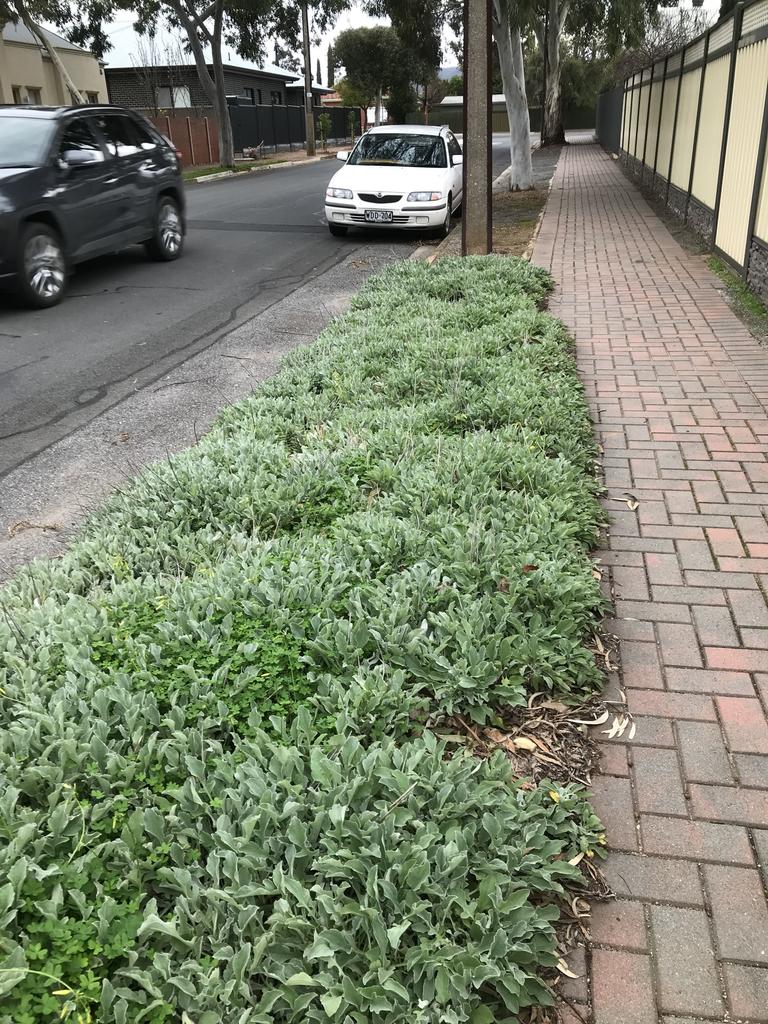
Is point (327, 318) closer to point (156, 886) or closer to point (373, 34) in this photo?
point (156, 886)

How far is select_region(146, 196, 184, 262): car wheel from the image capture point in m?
11.7

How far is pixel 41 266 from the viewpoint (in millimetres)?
9219

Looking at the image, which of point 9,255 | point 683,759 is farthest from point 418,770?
point 9,255

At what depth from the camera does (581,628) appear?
3.36 metres

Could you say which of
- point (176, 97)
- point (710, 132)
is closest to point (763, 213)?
point (710, 132)

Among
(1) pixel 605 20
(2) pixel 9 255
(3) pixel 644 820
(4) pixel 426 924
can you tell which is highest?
(1) pixel 605 20

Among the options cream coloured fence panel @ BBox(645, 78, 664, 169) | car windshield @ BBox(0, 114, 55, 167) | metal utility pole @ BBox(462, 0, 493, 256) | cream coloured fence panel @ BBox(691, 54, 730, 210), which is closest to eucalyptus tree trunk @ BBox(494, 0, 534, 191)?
cream coloured fence panel @ BBox(645, 78, 664, 169)

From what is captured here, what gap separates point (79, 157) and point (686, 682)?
908 centimetres

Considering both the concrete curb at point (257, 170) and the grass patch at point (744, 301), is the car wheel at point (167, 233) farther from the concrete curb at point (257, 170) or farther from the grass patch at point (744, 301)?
the concrete curb at point (257, 170)

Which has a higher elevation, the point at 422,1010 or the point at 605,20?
the point at 605,20

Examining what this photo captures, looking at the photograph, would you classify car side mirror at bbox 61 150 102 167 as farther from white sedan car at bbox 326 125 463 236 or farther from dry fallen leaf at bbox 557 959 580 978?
dry fallen leaf at bbox 557 959 580 978

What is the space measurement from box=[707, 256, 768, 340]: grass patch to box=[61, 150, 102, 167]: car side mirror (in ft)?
23.2

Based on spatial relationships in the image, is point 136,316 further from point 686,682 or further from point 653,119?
point 653,119

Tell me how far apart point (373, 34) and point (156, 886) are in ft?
201
